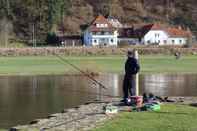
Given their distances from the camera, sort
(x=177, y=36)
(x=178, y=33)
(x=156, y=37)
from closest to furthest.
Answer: (x=177, y=36) → (x=178, y=33) → (x=156, y=37)

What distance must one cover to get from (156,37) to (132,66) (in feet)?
395

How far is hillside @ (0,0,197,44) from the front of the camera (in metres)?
137

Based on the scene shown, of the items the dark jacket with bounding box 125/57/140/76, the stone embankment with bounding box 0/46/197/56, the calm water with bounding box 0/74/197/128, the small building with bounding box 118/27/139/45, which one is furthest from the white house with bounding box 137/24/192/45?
the dark jacket with bounding box 125/57/140/76

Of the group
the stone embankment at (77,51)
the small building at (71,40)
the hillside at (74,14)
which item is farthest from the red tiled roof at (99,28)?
the stone embankment at (77,51)

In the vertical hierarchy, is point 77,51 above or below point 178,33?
below

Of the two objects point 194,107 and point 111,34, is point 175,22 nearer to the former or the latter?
point 111,34

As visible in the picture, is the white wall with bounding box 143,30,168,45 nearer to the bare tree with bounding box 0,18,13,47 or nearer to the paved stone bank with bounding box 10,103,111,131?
the bare tree with bounding box 0,18,13,47

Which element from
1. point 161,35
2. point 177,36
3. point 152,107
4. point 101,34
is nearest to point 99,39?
point 101,34

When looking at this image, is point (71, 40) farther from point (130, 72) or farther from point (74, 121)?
point (74, 121)

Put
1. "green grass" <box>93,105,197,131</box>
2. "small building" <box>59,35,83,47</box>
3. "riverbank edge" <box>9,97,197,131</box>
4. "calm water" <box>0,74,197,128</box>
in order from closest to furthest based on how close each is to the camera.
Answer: "green grass" <box>93,105,197,131</box> < "riverbank edge" <box>9,97,197,131</box> < "calm water" <box>0,74,197,128</box> < "small building" <box>59,35,83,47</box>

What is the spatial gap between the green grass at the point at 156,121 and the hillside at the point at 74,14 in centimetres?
10839

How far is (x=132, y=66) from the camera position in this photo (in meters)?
22.5

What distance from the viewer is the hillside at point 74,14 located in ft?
450

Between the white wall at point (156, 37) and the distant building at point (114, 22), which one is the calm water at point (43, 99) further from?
the distant building at point (114, 22)
